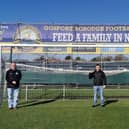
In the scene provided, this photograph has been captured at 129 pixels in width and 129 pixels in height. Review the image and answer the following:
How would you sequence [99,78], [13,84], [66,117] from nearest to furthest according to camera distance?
[66,117]
[13,84]
[99,78]

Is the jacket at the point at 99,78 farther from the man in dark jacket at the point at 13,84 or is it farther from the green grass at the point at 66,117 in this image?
the man in dark jacket at the point at 13,84

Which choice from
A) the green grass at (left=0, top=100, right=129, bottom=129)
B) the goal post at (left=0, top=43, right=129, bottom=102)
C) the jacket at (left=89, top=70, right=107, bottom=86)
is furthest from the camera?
the goal post at (left=0, top=43, right=129, bottom=102)

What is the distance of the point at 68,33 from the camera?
152ft

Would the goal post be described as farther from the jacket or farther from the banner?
the banner

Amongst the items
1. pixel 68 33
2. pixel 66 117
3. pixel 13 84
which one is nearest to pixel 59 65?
pixel 68 33

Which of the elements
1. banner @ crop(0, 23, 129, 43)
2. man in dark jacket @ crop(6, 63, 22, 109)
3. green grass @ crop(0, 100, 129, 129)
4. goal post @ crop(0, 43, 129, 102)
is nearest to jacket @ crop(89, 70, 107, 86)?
green grass @ crop(0, 100, 129, 129)

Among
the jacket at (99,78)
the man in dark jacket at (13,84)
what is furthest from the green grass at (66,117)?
the jacket at (99,78)

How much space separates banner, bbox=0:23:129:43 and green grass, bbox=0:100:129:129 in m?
28.1

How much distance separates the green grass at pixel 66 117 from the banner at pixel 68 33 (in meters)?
28.1

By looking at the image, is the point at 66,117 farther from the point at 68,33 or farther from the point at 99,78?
the point at 68,33

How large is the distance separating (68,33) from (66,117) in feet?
106

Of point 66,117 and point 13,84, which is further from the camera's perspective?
point 13,84

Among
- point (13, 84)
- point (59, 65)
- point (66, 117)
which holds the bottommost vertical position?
point (66, 117)

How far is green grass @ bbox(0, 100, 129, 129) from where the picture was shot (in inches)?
490
